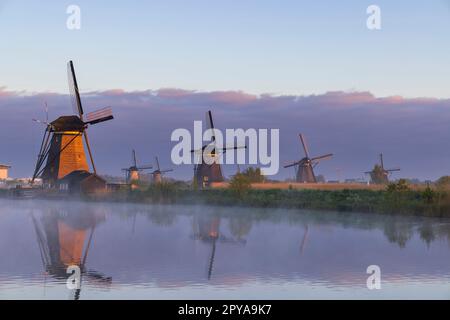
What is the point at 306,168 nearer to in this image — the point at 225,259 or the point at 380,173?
the point at 380,173

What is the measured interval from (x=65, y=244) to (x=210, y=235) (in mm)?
6584

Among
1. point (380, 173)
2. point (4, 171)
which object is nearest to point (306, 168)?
point (380, 173)

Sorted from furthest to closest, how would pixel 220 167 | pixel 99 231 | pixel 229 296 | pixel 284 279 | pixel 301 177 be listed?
pixel 301 177
pixel 220 167
pixel 99 231
pixel 284 279
pixel 229 296

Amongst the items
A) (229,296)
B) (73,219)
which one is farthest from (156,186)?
(229,296)

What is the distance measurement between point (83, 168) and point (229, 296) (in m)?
47.4

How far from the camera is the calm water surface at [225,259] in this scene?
12773mm

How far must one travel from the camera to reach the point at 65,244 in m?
20.8

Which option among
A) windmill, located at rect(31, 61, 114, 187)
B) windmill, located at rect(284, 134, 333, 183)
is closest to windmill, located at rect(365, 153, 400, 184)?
windmill, located at rect(284, 134, 333, 183)

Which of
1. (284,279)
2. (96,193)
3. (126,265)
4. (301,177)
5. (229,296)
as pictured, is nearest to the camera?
(229,296)

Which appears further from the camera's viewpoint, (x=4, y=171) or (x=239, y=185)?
(x=4, y=171)

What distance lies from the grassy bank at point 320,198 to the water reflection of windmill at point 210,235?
10.3 metres

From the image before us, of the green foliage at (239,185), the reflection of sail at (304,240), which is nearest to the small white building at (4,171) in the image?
the green foliage at (239,185)
